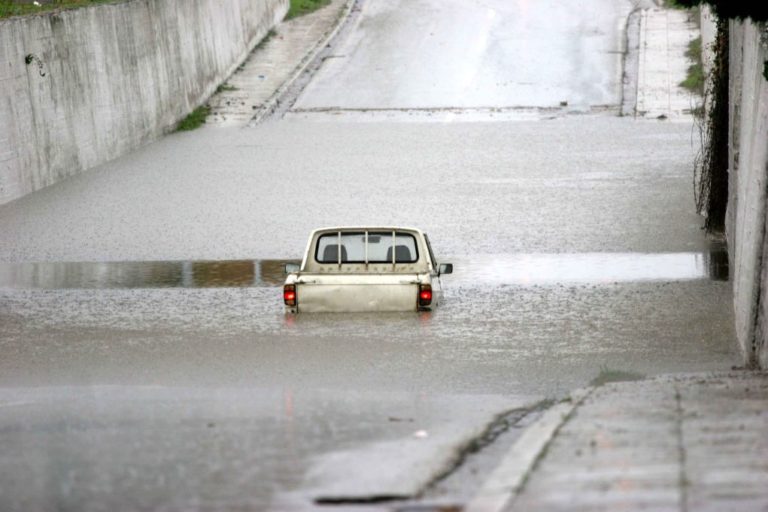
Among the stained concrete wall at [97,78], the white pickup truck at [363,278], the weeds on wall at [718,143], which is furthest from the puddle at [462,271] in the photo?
the stained concrete wall at [97,78]

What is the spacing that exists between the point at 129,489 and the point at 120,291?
471 inches

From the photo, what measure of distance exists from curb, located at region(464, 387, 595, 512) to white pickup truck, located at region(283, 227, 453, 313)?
19.7 feet

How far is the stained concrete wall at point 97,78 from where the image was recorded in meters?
29.7

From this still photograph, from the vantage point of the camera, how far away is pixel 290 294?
1731 cm

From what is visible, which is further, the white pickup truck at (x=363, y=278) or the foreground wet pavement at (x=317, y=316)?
the white pickup truck at (x=363, y=278)

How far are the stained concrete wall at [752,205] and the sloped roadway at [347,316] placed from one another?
0.70m

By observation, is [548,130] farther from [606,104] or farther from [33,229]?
[33,229]

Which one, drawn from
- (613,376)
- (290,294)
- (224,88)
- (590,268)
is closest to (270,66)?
(224,88)

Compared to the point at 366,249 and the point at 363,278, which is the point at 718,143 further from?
the point at 363,278

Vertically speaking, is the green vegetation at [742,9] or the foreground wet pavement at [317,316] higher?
the green vegetation at [742,9]

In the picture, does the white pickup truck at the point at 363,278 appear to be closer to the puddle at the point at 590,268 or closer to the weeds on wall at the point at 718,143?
the puddle at the point at 590,268

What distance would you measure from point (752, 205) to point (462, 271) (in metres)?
7.08

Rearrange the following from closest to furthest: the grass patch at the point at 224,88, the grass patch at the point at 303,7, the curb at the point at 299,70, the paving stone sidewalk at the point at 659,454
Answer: the paving stone sidewalk at the point at 659,454, the curb at the point at 299,70, the grass patch at the point at 224,88, the grass patch at the point at 303,7

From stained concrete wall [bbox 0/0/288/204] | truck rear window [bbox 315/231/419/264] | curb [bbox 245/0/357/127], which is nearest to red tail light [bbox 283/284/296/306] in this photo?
truck rear window [bbox 315/231/419/264]
